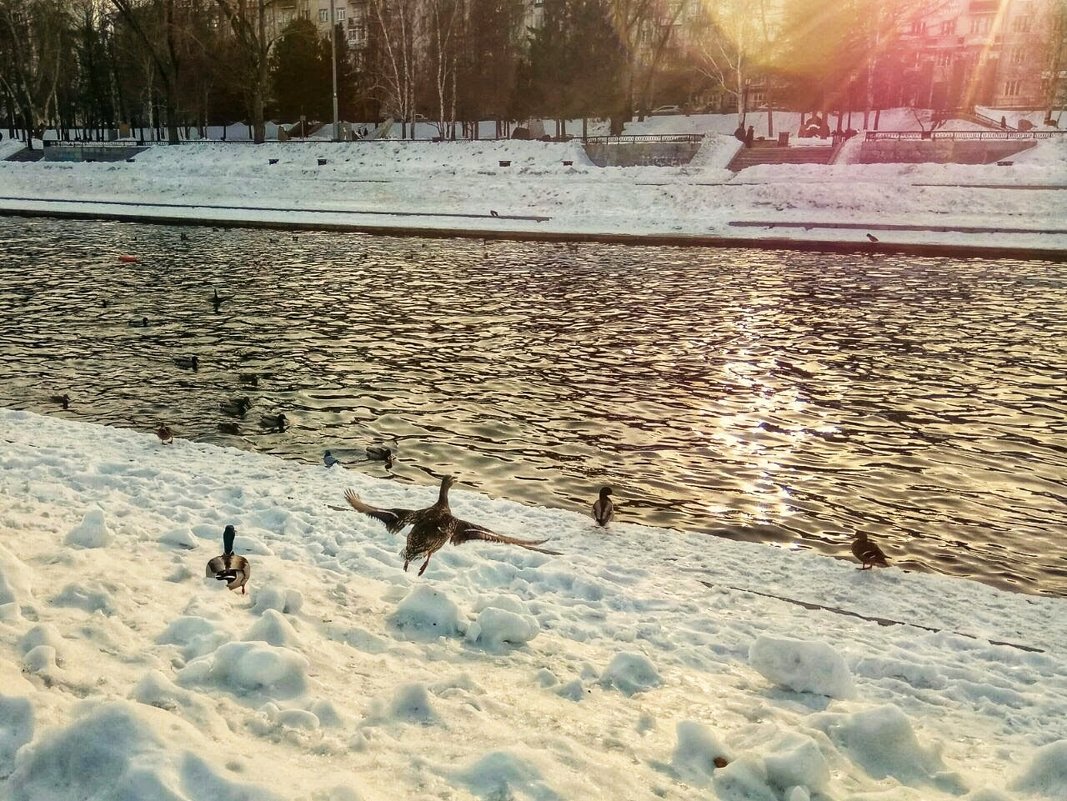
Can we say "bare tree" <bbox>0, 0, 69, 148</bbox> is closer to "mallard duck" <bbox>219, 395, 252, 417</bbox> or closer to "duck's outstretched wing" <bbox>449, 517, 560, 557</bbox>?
"mallard duck" <bbox>219, 395, 252, 417</bbox>

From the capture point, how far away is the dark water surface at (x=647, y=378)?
8.61m

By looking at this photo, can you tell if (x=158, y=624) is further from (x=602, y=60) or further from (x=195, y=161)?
Answer: (x=602, y=60)

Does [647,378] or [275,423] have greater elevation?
[647,378]

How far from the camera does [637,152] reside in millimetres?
42531

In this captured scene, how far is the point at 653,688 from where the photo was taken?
488 cm

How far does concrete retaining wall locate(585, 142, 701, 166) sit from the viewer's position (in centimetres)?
4175

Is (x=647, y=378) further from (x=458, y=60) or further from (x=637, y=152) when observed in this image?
(x=458, y=60)

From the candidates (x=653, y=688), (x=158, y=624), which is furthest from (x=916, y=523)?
(x=158, y=624)

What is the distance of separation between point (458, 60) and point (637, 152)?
21782 mm

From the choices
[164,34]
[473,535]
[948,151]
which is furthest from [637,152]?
[473,535]

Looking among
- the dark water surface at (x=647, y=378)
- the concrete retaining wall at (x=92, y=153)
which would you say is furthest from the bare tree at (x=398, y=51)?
the dark water surface at (x=647, y=378)

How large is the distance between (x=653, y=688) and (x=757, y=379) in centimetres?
864

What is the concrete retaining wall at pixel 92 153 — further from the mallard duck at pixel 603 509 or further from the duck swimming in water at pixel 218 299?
the mallard duck at pixel 603 509

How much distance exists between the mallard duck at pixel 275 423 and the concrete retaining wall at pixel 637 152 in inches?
1354
